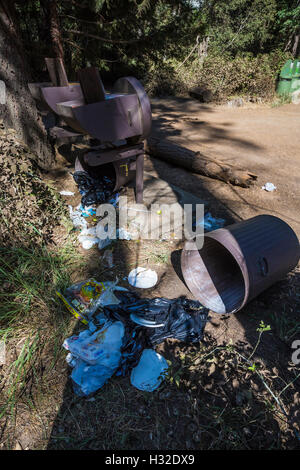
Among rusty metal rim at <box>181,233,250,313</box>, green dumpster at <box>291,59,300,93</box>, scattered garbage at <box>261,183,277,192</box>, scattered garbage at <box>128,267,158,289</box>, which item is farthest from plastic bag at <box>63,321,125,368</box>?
green dumpster at <box>291,59,300,93</box>

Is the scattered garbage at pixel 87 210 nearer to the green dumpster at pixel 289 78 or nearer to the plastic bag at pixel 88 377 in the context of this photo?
the plastic bag at pixel 88 377

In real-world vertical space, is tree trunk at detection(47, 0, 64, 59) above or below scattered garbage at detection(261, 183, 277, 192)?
above

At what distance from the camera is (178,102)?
11.5 metres

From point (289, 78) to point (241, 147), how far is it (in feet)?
23.9

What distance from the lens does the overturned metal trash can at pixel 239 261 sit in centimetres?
212

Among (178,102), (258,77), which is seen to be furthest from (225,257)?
(258,77)

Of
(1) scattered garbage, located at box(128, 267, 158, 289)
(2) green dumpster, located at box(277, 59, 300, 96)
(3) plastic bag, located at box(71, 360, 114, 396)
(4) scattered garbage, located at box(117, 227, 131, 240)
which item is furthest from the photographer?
(2) green dumpster, located at box(277, 59, 300, 96)

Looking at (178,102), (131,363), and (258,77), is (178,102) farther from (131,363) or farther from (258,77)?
(131,363)

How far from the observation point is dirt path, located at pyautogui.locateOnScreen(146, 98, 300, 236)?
13.6ft

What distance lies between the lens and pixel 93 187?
408 centimetres

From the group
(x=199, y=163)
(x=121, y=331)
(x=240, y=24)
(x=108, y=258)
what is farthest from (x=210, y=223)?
(x=240, y=24)

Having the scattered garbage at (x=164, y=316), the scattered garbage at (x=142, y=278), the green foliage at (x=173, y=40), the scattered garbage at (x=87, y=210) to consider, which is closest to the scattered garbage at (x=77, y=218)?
the scattered garbage at (x=87, y=210)

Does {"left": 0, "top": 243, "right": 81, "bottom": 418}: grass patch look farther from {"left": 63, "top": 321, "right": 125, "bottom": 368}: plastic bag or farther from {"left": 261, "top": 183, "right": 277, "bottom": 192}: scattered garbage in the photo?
{"left": 261, "top": 183, "right": 277, "bottom": 192}: scattered garbage

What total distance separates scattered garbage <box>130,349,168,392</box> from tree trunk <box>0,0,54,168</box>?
3.65 m
